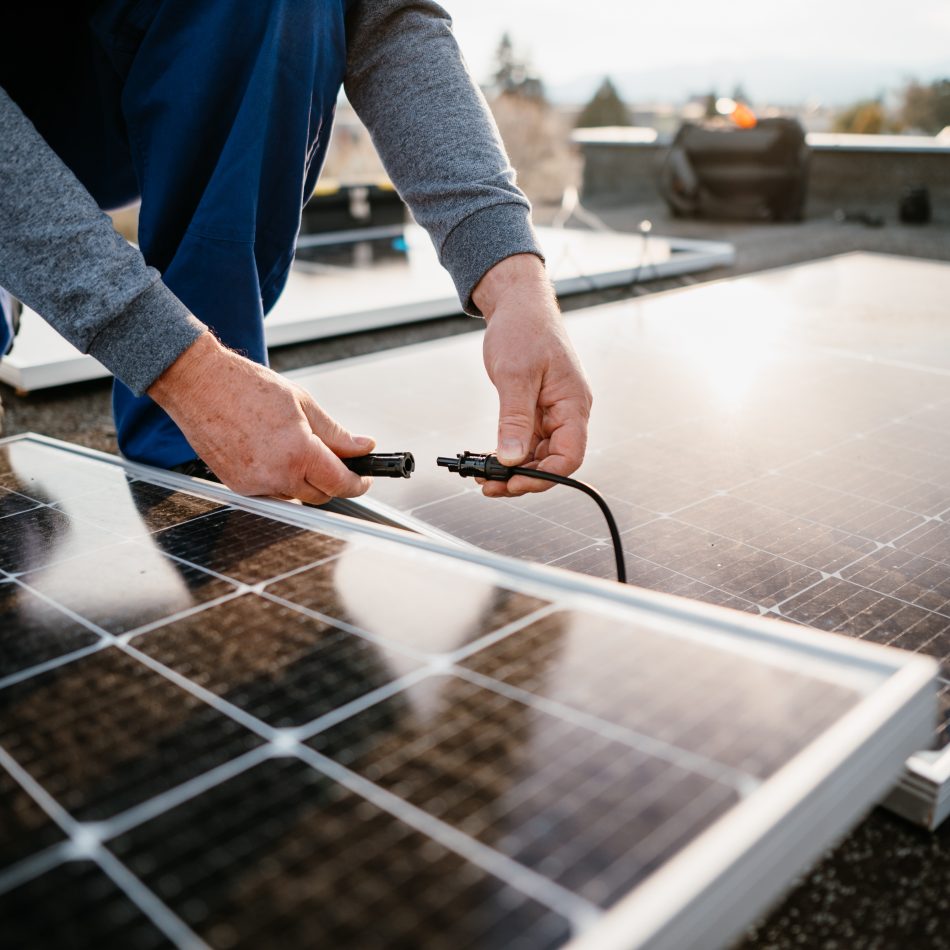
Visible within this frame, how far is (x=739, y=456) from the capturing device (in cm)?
172

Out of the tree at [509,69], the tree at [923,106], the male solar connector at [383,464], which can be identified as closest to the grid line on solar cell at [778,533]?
the male solar connector at [383,464]

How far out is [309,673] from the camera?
73cm

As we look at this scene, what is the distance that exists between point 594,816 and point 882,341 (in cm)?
234

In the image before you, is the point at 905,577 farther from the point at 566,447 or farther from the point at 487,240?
the point at 487,240

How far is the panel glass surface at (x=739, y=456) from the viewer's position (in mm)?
1260

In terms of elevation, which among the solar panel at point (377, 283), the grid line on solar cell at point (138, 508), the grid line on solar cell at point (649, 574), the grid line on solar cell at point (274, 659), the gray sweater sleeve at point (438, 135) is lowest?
the grid line on solar cell at point (649, 574)

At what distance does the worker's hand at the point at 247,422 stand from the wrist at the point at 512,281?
356 millimetres

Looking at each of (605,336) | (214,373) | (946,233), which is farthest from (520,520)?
(946,233)

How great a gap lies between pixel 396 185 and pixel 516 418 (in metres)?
0.57

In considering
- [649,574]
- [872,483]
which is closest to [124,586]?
[649,574]

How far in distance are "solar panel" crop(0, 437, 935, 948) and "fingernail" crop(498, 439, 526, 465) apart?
289 millimetres

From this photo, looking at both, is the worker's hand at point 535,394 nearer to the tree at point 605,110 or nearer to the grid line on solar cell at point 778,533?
the grid line on solar cell at point 778,533

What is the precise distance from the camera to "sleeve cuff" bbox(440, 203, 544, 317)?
137 cm

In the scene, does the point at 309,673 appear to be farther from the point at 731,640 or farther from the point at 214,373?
the point at 214,373
